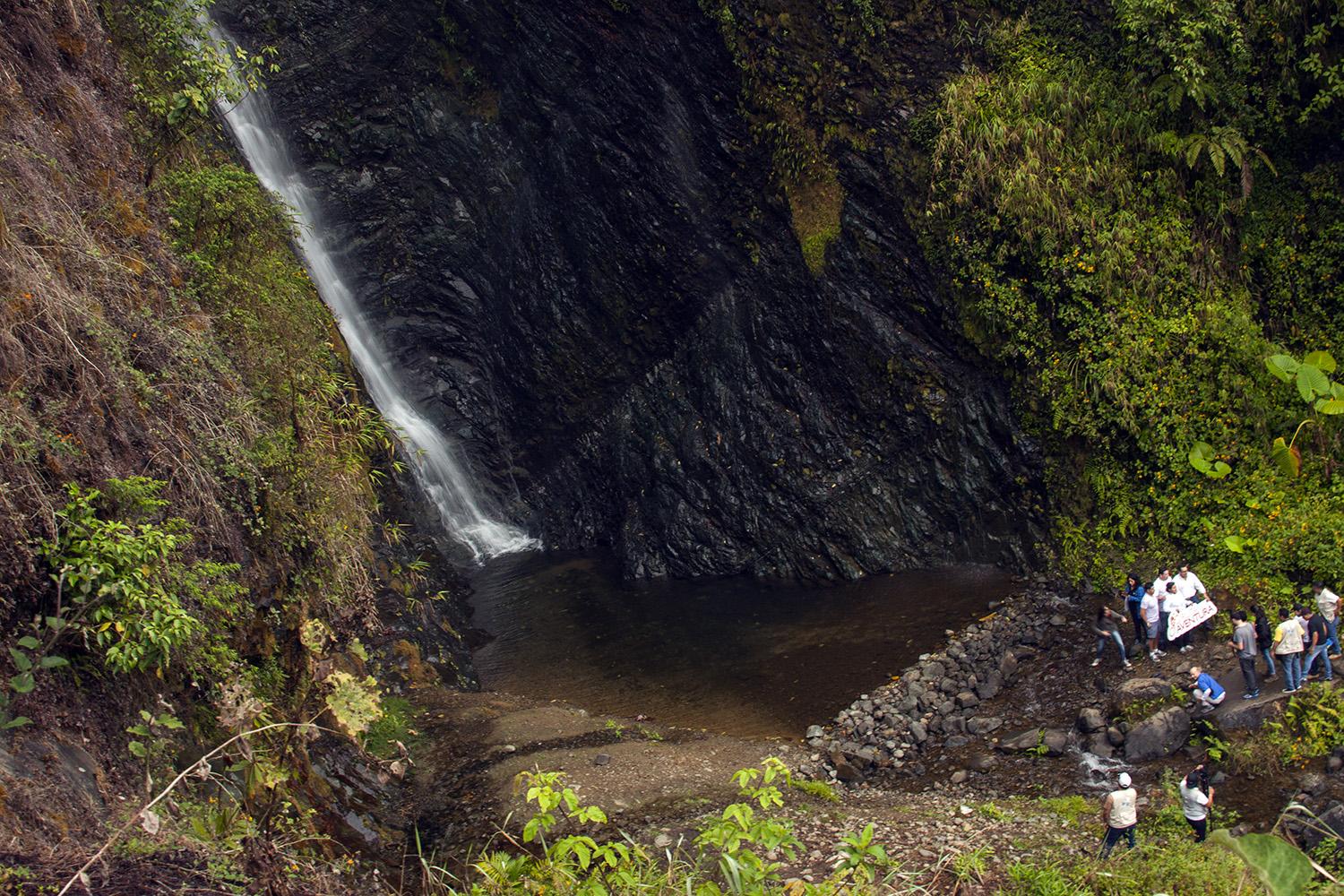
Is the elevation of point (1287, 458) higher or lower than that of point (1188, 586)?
higher

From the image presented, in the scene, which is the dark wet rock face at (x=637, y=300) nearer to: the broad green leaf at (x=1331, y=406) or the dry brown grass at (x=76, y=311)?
the broad green leaf at (x=1331, y=406)

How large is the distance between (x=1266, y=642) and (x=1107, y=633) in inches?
79.2

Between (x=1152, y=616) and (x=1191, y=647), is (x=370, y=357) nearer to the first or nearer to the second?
(x=1152, y=616)

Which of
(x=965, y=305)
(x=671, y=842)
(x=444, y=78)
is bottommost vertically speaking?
(x=671, y=842)

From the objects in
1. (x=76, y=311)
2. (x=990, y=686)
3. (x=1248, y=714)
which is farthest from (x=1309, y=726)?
(x=76, y=311)

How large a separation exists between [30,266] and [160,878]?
5.35 m

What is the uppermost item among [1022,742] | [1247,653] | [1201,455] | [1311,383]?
[1311,383]

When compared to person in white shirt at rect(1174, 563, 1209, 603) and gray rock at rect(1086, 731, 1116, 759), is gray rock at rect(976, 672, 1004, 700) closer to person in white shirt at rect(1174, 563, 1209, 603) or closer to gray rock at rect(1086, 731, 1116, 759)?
gray rock at rect(1086, 731, 1116, 759)

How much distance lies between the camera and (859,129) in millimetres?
17422

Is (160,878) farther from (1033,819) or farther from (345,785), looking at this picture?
(1033,819)

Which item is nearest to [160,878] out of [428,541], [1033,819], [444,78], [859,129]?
[1033,819]

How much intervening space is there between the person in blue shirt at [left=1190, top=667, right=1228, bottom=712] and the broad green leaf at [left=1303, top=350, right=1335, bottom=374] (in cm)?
606

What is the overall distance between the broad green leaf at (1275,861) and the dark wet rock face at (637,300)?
14298 mm

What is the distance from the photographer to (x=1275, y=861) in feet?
8.09
